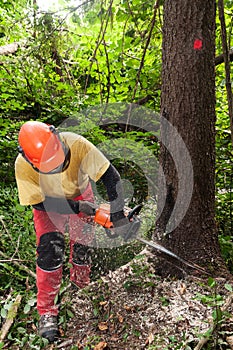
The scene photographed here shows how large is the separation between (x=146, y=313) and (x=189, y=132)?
126cm

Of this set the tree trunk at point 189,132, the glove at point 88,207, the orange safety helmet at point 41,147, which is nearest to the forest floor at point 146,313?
the tree trunk at point 189,132

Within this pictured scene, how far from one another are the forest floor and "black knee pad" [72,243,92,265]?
395mm

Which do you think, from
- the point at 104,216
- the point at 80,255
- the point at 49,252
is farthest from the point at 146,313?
the point at 80,255

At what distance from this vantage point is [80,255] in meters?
3.13

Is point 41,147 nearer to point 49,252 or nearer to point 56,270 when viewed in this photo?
point 49,252

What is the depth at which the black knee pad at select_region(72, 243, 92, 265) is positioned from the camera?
311 centimetres

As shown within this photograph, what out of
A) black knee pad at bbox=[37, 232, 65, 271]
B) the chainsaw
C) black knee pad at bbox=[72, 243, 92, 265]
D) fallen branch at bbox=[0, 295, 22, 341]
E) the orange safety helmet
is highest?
the orange safety helmet

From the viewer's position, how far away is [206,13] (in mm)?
2135

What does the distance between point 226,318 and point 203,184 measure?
33.6 inches

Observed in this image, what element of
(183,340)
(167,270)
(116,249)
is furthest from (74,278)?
(183,340)

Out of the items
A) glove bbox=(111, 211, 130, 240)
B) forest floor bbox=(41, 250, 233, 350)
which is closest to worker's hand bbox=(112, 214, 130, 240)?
glove bbox=(111, 211, 130, 240)

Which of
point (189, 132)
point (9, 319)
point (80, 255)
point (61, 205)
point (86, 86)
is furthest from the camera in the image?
point (86, 86)

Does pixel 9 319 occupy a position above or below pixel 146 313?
below

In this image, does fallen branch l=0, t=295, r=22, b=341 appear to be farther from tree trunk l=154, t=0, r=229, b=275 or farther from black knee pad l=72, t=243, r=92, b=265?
tree trunk l=154, t=0, r=229, b=275
